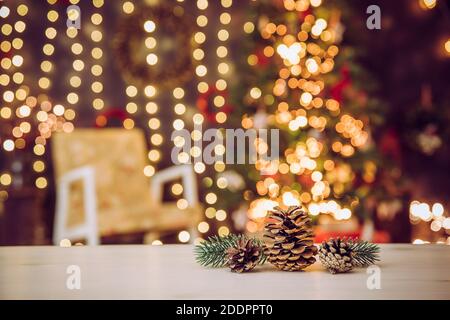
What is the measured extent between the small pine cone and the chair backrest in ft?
7.45

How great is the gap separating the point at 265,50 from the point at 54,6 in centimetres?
167

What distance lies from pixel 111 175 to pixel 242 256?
2.59 meters

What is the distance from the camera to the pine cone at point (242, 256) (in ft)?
3.09

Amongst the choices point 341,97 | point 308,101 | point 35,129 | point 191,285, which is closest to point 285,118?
point 308,101

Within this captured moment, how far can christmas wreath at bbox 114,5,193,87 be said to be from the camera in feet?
13.4

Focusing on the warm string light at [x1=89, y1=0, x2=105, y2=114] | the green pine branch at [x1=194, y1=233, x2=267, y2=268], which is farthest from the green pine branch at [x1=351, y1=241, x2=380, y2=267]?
the warm string light at [x1=89, y1=0, x2=105, y2=114]

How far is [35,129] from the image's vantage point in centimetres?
411

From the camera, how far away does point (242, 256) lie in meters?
0.95

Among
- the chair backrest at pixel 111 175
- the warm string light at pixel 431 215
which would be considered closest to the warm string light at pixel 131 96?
the chair backrest at pixel 111 175

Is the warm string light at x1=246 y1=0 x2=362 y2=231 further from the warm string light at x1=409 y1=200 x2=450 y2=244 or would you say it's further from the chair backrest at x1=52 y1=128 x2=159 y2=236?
the warm string light at x1=409 y1=200 x2=450 y2=244

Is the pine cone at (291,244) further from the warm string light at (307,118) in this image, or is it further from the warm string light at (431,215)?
the warm string light at (431,215)

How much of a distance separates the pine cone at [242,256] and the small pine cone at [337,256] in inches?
4.6
